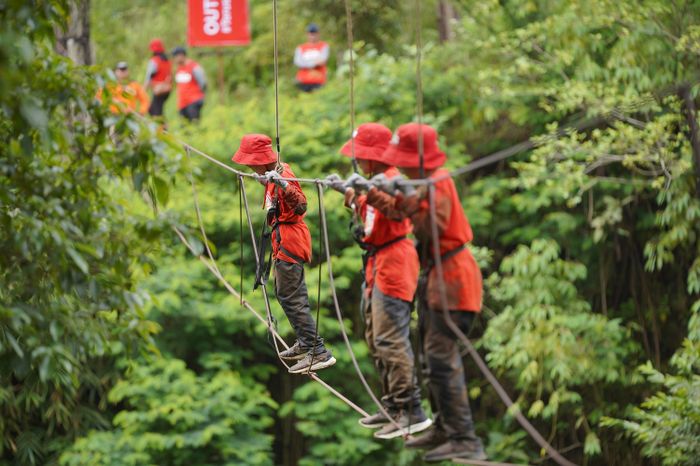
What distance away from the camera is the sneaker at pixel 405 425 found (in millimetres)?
3949

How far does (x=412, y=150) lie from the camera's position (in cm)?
353

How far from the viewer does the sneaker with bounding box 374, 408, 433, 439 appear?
3949mm

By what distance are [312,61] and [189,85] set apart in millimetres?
1190

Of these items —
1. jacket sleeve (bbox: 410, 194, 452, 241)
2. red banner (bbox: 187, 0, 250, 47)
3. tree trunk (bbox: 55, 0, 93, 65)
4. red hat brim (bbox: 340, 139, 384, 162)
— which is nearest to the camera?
jacket sleeve (bbox: 410, 194, 452, 241)

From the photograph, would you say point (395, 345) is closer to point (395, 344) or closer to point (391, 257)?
point (395, 344)

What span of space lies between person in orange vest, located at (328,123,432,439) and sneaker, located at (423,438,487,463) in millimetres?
295

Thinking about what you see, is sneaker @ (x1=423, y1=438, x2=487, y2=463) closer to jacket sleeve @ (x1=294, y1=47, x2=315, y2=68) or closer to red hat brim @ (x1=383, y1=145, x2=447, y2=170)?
red hat brim @ (x1=383, y1=145, x2=447, y2=170)

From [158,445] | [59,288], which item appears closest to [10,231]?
[59,288]

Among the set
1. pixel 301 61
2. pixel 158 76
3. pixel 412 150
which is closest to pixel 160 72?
pixel 158 76

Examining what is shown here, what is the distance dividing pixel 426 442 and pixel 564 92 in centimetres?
509

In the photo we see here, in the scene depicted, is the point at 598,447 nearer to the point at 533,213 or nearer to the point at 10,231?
the point at 533,213

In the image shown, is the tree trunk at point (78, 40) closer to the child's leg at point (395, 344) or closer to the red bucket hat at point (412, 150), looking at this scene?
the child's leg at point (395, 344)

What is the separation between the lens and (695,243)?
8.59 metres

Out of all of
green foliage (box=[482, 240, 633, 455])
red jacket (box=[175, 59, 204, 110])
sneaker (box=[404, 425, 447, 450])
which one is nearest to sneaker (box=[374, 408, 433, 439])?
sneaker (box=[404, 425, 447, 450])
